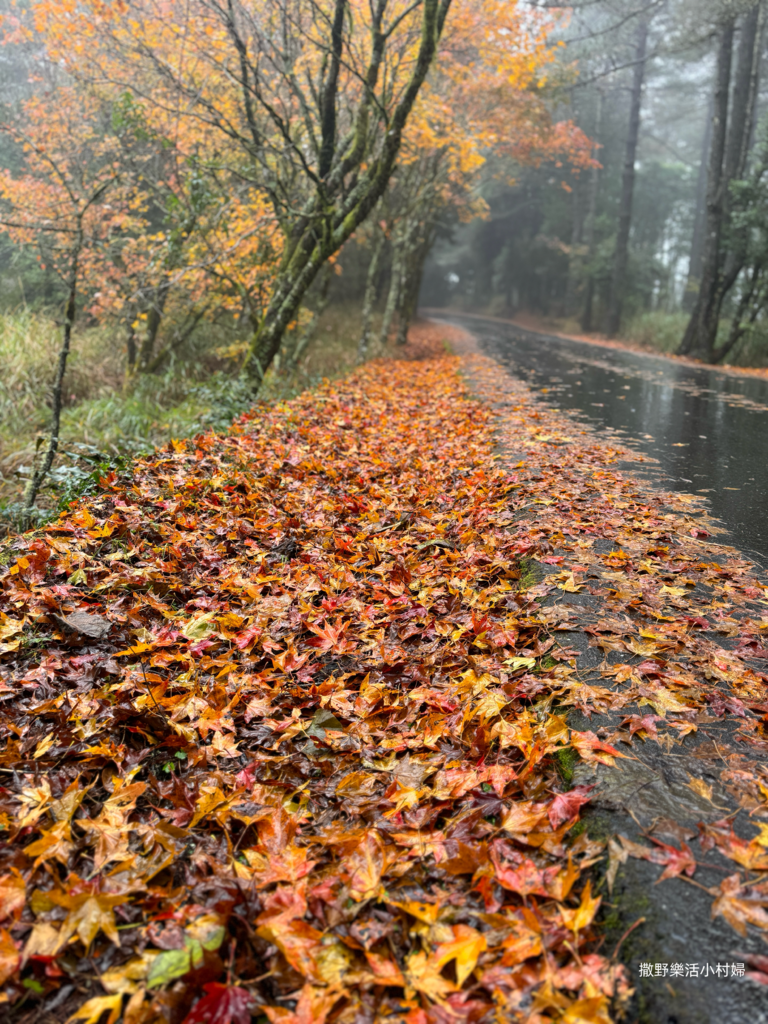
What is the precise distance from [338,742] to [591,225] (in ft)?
103

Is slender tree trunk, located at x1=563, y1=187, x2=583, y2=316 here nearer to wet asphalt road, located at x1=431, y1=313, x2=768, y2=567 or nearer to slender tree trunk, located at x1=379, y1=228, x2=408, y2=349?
slender tree trunk, located at x1=379, y1=228, x2=408, y2=349

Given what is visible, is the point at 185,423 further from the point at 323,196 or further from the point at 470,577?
the point at 470,577

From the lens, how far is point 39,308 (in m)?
11.0

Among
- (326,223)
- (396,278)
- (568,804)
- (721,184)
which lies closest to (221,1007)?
(568,804)

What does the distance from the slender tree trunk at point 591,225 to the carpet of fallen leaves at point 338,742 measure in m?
24.4

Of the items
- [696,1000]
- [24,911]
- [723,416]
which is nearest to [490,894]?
[696,1000]

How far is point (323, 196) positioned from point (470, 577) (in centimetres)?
674

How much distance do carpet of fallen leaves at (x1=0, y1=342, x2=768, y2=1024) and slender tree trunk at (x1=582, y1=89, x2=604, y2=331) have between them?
24.4 m

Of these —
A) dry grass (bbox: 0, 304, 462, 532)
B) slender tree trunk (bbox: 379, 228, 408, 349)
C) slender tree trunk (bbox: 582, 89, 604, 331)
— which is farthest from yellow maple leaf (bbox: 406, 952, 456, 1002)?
slender tree trunk (bbox: 582, 89, 604, 331)

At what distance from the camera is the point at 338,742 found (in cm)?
206

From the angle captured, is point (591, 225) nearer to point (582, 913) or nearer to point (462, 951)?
point (582, 913)

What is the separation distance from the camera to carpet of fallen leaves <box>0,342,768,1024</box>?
131cm

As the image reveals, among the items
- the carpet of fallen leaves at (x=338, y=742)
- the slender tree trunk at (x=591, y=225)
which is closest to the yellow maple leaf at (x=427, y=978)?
the carpet of fallen leaves at (x=338, y=742)

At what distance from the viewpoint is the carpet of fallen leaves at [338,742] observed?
131cm
